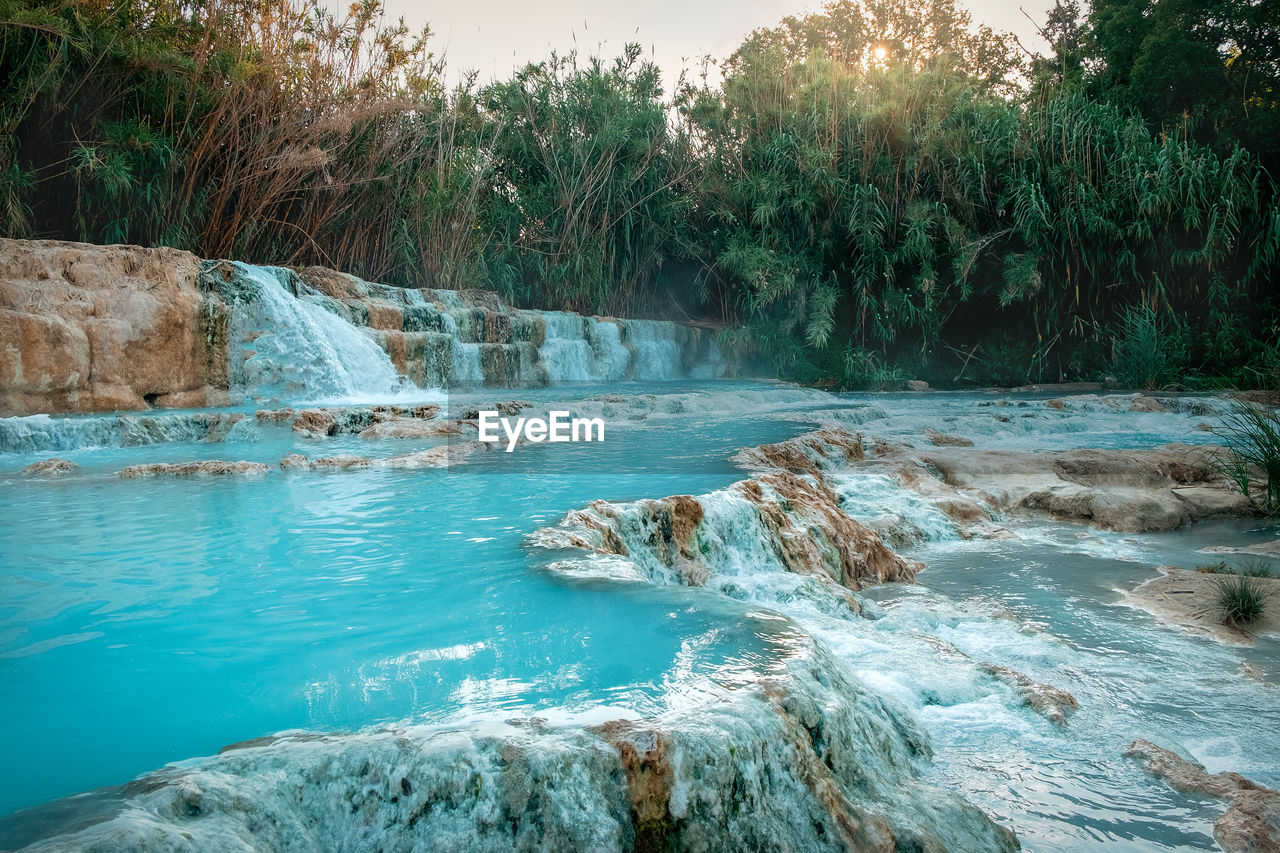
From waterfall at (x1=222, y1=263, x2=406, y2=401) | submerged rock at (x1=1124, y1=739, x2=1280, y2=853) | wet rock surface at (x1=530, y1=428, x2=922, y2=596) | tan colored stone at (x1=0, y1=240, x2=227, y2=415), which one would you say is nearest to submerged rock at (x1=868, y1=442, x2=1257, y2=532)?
wet rock surface at (x1=530, y1=428, x2=922, y2=596)

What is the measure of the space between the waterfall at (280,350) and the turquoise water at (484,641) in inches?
133

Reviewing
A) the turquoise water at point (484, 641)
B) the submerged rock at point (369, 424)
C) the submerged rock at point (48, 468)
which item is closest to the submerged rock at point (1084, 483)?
the turquoise water at point (484, 641)

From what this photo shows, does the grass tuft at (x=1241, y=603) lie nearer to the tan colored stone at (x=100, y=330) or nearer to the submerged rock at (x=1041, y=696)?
the submerged rock at (x=1041, y=696)

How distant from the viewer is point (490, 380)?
32.9 ft

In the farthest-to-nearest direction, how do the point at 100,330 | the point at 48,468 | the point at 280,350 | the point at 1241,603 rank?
the point at 280,350 < the point at 100,330 < the point at 48,468 < the point at 1241,603

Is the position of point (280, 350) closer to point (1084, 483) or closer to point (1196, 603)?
point (1084, 483)

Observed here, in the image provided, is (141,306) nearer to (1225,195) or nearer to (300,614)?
(300,614)

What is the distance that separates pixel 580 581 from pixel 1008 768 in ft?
4.05

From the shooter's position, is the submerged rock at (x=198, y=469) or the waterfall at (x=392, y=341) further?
the waterfall at (x=392, y=341)

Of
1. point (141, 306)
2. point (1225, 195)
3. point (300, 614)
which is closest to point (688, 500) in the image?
point (300, 614)

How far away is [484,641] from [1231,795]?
1.75 meters

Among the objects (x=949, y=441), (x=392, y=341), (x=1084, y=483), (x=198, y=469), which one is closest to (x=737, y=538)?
(x=198, y=469)

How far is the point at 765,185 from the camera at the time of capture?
40.9 ft

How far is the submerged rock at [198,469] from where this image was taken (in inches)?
174
